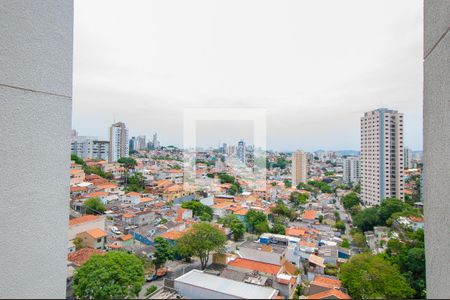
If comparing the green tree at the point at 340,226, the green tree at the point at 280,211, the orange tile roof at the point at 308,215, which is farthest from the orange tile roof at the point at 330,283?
the orange tile roof at the point at 308,215

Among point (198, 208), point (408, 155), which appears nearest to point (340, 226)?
point (408, 155)

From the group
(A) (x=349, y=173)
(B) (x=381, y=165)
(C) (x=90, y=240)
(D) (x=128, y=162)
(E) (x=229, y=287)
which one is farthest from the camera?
(A) (x=349, y=173)

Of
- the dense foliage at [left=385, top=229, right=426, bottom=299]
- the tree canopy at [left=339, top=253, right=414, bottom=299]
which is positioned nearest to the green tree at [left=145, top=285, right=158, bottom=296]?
the tree canopy at [left=339, top=253, right=414, bottom=299]

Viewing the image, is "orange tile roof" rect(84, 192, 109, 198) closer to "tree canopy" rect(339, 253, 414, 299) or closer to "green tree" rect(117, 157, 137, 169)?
"green tree" rect(117, 157, 137, 169)

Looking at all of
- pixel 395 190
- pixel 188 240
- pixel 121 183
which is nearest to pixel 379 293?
pixel 188 240

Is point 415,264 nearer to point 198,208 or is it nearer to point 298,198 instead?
point 198,208

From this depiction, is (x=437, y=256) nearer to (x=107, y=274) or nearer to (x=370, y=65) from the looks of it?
(x=107, y=274)
